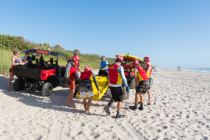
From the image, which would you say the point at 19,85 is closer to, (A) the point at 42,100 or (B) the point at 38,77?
(B) the point at 38,77

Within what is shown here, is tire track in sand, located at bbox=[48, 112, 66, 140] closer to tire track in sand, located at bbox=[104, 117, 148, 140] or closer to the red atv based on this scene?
tire track in sand, located at bbox=[104, 117, 148, 140]

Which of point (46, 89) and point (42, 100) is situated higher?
point (46, 89)

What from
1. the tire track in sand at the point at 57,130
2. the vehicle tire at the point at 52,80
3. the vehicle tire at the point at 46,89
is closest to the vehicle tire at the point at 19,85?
the vehicle tire at the point at 52,80

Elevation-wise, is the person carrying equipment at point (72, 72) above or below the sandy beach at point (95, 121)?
above

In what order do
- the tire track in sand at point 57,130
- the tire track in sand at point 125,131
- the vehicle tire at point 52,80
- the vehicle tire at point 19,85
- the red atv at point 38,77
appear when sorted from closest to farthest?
the tire track in sand at point 57,130, the tire track in sand at point 125,131, the red atv at point 38,77, the vehicle tire at point 19,85, the vehicle tire at point 52,80

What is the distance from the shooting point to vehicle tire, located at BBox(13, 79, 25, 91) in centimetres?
641

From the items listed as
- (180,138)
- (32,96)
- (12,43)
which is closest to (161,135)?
(180,138)

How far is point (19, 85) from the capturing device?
6.49m

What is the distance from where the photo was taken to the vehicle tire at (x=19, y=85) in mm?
6409

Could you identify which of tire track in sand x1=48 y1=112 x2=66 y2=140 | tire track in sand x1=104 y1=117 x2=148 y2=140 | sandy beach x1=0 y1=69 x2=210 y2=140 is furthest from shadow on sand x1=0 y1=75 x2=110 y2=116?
tire track in sand x1=104 y1=117 x2=148 y2=140

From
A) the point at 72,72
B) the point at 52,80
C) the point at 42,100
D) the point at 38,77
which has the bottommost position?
the point at 42,100

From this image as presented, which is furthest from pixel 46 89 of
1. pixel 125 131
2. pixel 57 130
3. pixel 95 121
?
pixel 125 131

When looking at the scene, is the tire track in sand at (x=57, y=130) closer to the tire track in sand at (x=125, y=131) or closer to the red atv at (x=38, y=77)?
the tire track in sand at (x=125, y=131)

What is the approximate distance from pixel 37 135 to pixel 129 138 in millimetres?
2109
